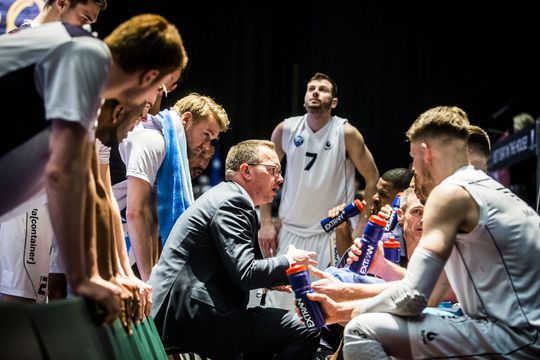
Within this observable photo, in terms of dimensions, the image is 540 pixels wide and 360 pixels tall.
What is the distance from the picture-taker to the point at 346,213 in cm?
430

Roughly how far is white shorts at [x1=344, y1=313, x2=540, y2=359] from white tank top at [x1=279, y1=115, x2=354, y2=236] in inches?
135

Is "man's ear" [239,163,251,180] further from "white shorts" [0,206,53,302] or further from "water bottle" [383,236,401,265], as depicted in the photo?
"white shorts" [0,206,53,302]

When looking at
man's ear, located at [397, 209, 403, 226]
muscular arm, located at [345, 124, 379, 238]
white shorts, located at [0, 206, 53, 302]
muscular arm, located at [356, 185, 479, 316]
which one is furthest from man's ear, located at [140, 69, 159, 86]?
muscular arm, located at [345, 124, 379, 238]

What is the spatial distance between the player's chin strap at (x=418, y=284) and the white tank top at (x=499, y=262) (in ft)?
0.57

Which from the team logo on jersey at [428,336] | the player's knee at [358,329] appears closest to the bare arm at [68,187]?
the player's knee at [358,329]

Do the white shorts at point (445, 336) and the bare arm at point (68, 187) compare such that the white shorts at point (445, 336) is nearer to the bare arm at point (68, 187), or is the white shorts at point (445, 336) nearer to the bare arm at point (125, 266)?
the bare arm at point (125, 266)

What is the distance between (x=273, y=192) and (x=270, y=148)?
0.81 feet

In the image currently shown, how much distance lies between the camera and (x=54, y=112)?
190cm

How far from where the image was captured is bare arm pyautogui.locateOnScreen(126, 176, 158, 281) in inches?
157

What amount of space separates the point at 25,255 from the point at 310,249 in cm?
308

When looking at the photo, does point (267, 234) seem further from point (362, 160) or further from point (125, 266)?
point (125, 266)

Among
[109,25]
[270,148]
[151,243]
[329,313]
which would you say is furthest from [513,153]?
[109,25]

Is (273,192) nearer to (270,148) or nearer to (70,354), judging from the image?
(270,148)

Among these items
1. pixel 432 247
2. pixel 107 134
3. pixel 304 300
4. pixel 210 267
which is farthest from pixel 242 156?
pixel 432 247
